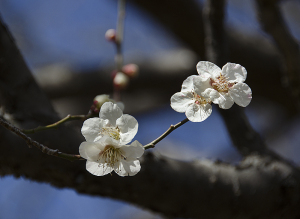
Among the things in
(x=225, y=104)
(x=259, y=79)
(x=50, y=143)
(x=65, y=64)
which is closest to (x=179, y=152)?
(x=259, y=79)

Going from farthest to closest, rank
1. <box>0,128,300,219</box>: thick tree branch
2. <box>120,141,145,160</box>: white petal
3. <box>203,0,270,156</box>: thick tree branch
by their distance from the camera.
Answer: <box>203,0,270,156</box>: thick tree branch
<box>0,128,300,219</box>: thick tree branch
<box>120,141,145,160</box>: white petal

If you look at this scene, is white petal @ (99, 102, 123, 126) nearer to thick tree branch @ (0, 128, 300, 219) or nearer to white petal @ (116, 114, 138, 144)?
white petal @ (116, 114, 138, 144)

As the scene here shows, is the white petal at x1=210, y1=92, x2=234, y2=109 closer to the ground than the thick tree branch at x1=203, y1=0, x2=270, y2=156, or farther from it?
closer to the ground

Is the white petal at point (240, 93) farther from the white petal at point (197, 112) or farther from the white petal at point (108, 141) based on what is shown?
the white petal at point (108, 141)

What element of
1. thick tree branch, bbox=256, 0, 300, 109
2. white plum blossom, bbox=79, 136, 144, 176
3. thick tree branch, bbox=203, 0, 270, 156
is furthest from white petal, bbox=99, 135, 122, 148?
thick tree branch, bbox=256, 0, 300, 109

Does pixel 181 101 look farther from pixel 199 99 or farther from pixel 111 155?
pixel 111 155

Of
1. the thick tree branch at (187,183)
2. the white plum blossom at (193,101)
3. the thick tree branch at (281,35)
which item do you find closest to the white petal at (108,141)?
the white plum blossom at (193,101)

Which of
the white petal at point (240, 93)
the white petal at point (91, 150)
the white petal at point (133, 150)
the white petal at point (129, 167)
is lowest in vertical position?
the white petal at point (129, 167)
